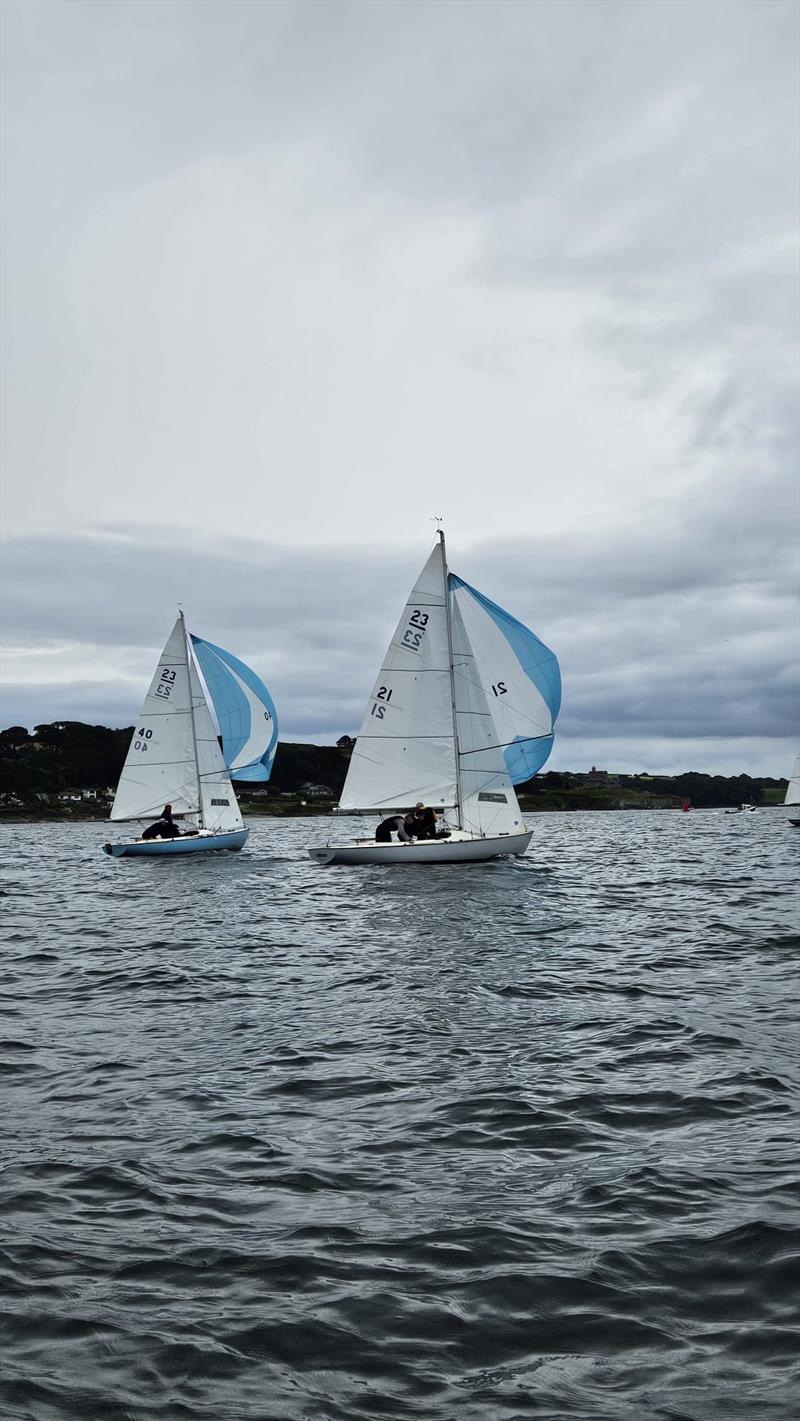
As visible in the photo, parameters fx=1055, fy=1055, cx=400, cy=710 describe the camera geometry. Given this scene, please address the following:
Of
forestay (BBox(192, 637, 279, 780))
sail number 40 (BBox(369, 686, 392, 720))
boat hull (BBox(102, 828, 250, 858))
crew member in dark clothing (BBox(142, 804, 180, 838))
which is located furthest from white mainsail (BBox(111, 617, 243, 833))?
sail number 40 (BBox(369, 686, 392, 720))

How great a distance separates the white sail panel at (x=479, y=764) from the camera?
39.3 metres

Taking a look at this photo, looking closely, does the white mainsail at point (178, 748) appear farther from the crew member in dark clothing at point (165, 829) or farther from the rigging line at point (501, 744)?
the rigging line at point (501, 744)

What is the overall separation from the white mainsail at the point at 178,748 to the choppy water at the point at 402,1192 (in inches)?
1397

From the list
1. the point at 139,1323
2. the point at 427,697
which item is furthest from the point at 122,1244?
the point at 427,697

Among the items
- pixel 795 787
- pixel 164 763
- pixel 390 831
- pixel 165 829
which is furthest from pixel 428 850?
pixel 795 787

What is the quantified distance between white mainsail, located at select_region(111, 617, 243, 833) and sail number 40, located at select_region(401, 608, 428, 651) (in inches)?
620

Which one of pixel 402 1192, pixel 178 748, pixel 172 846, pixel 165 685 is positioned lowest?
pixel 172 846

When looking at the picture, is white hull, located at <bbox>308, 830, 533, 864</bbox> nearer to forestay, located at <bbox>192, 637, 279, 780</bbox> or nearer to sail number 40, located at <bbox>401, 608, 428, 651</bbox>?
sail number 40, located at <bbox>401, 608, 428, 651</bbox>

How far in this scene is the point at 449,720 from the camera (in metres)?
40.2

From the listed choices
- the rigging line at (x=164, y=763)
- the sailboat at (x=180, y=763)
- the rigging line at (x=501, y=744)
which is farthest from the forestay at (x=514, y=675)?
the rigging line at (x=164, y=763)

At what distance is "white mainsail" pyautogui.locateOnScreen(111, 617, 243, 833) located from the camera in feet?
171

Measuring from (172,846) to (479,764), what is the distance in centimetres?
1734

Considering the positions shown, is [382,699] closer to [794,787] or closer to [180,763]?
[180,763]

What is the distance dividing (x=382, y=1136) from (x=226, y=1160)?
4.19 ft
